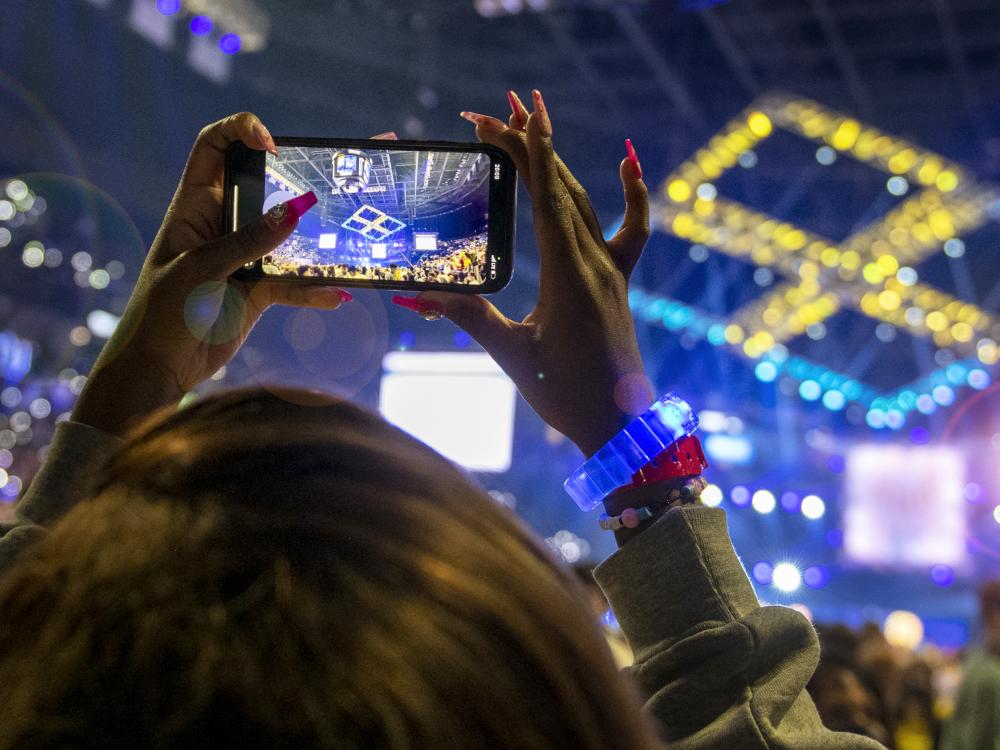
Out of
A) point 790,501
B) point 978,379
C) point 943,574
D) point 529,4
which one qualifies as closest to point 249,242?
point 529,4

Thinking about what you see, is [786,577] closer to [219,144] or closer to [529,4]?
[529,4]

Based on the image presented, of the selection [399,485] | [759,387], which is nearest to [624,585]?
[399,485]

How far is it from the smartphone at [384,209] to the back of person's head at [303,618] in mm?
821

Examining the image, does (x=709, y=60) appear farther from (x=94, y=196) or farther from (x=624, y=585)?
(x=624, y=585)

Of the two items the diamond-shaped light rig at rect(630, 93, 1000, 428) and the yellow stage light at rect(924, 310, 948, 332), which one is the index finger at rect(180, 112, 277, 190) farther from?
the yellow stage light at rect(924, 310, 948, 332)

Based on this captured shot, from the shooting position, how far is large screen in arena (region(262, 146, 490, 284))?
128 cm

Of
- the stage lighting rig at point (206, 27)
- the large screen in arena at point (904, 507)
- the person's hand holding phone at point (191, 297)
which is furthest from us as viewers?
the large screen in arena at point (904, 507)

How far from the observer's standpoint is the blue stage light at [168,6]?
8711mm

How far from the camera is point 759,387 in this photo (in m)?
15.7

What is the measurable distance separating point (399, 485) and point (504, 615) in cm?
8

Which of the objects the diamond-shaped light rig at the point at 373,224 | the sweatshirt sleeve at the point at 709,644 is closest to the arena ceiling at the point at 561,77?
the diamond-shaped light rig at the point at 373,224

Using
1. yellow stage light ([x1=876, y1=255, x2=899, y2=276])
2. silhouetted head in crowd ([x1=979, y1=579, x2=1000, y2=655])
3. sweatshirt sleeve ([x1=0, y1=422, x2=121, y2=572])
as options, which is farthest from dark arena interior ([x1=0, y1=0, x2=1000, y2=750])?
sweatshirt sleeve ([x1=0, y1=422, x2=121, y2=572])

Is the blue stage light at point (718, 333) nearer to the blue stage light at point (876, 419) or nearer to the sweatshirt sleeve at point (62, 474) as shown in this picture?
the blue stage light at point (876, 419)

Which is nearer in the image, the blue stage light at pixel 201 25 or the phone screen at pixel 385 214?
the phone screen at pixel 385 214
